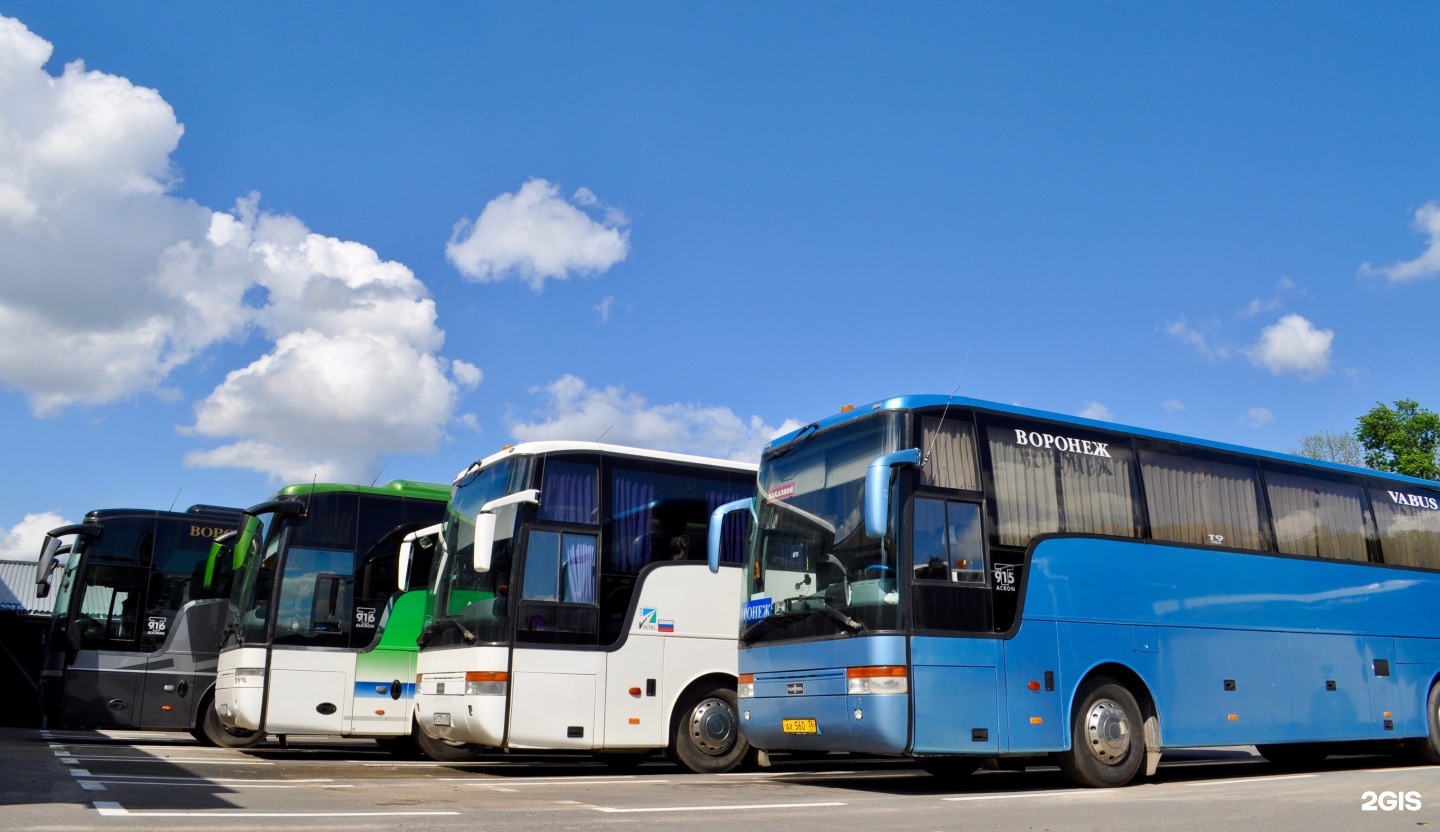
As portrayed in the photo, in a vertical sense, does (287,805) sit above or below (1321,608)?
below

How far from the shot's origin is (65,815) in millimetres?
7316

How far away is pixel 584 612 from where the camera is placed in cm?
1223

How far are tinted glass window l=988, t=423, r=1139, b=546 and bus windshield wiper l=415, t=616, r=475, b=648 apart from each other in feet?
18.5

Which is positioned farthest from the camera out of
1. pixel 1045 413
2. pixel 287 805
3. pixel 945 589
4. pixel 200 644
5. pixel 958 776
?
pixel 200 644

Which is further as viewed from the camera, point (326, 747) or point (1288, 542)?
point (326, 747)

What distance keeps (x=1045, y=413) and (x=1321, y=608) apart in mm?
4286

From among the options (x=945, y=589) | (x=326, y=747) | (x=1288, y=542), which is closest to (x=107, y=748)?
(x=326, y=747)

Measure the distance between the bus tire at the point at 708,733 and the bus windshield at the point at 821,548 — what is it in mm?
2223

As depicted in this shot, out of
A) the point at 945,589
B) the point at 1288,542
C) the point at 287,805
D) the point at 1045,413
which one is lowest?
the point at 287,805

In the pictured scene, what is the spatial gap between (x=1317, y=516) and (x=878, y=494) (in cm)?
692

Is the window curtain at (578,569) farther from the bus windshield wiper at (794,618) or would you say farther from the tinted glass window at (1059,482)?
the tinted glass window at (1059,482)

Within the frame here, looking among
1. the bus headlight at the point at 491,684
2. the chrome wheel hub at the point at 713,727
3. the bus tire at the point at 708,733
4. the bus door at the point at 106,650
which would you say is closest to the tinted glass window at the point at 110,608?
the bus door at the point at 106,650

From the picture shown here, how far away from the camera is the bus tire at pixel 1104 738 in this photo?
10.3 m

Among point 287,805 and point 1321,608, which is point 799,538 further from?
point 1321,608
